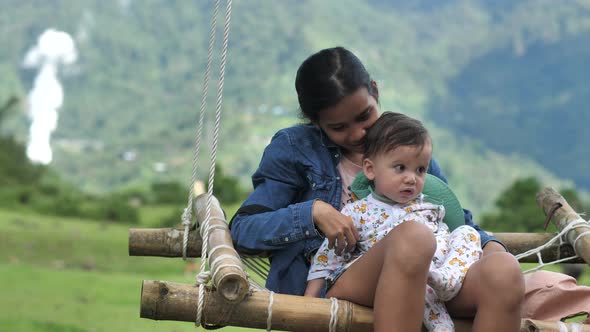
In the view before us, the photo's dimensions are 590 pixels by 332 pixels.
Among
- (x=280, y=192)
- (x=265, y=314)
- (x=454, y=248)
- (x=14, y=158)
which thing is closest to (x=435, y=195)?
(x=454, y=248)

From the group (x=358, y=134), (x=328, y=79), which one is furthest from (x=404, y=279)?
(x=328, y=79)

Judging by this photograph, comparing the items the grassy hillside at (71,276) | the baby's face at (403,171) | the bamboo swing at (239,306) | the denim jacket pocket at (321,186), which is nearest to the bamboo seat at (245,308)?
the bamboo swing at (239,306)

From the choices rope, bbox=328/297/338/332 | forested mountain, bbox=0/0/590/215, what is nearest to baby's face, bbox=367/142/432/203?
rope, bbox=328/297/338/332

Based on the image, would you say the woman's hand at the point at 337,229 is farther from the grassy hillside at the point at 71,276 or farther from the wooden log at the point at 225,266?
the grassy hillside at the point at 71,276

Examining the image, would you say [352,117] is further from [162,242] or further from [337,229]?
[162,242]

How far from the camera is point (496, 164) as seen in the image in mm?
50344

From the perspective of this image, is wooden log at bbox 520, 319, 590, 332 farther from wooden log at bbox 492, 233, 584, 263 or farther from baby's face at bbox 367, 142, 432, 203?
wooden log at bbox 492, 233, 584, 263

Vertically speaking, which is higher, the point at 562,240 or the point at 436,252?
the point at 562,240

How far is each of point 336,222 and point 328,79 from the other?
0.45 meters

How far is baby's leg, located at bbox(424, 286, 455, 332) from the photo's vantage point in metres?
2.07

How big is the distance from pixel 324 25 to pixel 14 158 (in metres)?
44.7

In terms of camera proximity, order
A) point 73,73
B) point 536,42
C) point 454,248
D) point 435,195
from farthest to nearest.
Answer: point 536,42 → point 73,73 → point 435,195 → point 454,248

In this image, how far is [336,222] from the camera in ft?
7.07

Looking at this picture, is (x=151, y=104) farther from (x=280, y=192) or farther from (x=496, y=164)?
(x=280, y=192)
